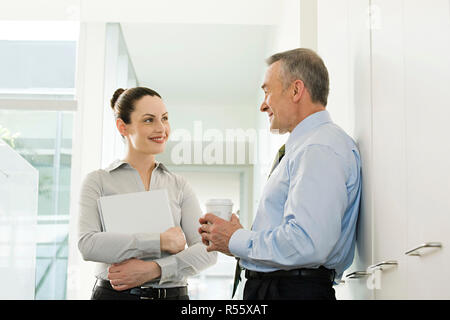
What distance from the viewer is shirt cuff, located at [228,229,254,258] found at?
4.36ft

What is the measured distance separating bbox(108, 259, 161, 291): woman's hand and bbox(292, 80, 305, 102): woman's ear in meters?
0.62

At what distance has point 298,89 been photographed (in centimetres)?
153

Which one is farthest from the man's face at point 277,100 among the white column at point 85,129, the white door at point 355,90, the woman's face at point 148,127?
the white column at point 85,129

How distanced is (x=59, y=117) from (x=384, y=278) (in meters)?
3.02

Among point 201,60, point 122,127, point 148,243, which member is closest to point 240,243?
point 148,243

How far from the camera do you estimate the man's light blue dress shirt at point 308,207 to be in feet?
4.12

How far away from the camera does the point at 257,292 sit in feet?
4.52

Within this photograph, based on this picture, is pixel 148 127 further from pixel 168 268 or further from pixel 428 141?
pixel 428 141

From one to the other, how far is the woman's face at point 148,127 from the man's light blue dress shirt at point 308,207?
21.0 inches

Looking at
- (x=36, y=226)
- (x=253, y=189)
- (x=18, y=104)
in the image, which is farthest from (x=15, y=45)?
(x=253, y=189)

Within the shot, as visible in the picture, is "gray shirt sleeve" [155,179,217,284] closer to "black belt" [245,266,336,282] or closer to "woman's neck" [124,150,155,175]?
"woman's neck" [124,150,155,175]

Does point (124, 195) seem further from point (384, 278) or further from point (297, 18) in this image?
point (297, 18)

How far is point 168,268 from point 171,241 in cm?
8
